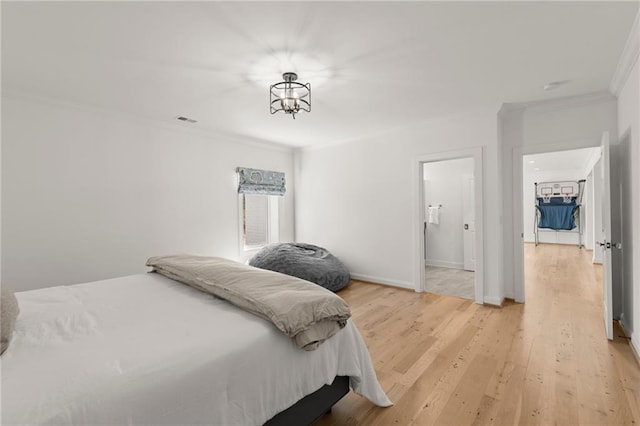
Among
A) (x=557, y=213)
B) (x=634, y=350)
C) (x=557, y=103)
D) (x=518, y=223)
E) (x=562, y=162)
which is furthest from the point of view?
(x=557, y=213)

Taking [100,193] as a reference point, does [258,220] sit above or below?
below

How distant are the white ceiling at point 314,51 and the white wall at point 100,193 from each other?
37 centimetres

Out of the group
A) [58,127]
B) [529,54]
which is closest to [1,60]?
[58,127]

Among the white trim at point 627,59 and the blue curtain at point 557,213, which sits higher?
the white trim at point 627,59

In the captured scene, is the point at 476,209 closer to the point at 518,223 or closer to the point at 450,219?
the point at 518,223

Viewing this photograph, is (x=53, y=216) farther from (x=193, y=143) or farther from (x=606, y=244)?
(x=606, y=244)

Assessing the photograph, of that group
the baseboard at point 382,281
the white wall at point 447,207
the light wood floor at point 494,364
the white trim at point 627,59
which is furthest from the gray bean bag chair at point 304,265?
the white trim at point 627,59

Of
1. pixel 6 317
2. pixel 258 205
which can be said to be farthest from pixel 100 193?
pixel 6 317

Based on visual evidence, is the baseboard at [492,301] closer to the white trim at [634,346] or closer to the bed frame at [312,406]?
the white trim at [634,346]

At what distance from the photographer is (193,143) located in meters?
4.39

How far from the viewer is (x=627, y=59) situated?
241 centimetres

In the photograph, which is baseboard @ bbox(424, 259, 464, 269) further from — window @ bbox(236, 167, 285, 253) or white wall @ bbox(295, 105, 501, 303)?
window @ bbox(236, 167, 285, 253)

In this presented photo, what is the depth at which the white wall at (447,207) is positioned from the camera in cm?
592

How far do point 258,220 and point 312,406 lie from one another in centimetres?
424
